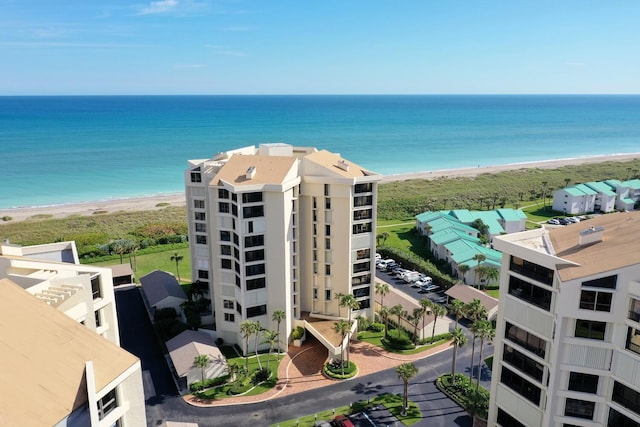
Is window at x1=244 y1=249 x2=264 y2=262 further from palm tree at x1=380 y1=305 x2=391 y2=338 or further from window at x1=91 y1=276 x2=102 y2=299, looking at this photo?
window at x1=91 y1=276 x2=102 y2=299

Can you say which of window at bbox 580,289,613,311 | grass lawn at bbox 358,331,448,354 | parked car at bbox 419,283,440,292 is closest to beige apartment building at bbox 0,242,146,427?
window at bbox 580,289,613,311

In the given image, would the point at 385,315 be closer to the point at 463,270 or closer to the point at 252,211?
the point at 463,270

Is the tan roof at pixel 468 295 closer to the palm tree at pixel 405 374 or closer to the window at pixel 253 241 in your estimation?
the palm tree at pixel 405 374

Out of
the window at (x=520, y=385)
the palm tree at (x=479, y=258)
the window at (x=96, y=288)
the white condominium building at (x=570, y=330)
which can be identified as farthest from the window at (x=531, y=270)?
the palm tree at (x=479, y=258)

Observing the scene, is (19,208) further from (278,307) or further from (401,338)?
(401,338)

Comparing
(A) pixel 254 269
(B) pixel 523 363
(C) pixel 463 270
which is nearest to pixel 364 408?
(B) pixel 523 363

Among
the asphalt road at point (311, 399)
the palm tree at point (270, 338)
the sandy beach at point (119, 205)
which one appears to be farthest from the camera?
the sandy beach at point (119, 205)

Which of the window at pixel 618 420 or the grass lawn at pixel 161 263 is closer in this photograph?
the window at pixel 618 420
